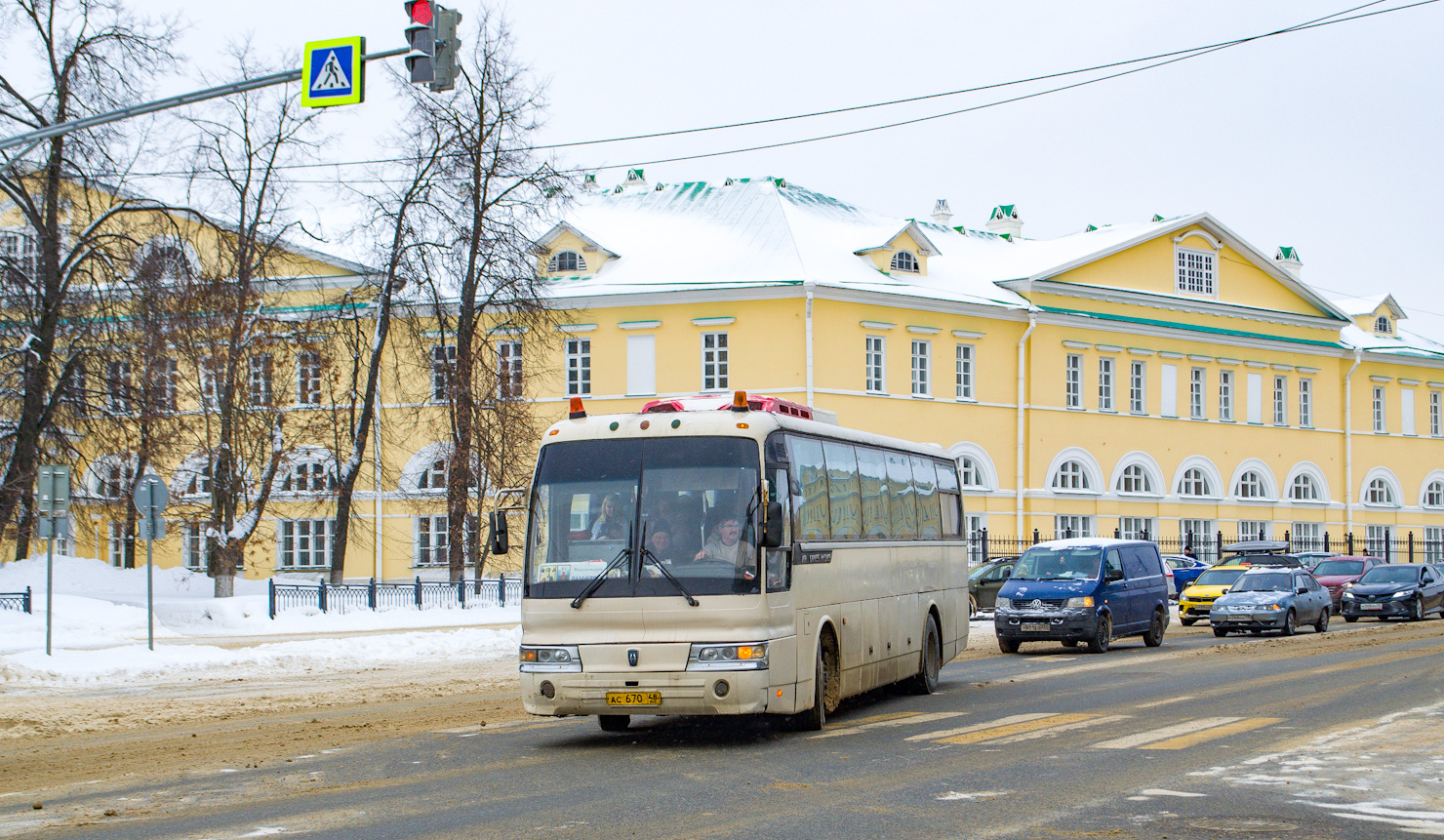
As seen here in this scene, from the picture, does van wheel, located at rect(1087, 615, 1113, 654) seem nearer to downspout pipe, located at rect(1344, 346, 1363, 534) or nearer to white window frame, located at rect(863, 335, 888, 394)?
white window frame, located at rect(863, 335, 888, 394)

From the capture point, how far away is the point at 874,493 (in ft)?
55.5

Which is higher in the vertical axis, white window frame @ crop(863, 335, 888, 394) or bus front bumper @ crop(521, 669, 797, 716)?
white window frame @ crop(863, 335, 888, 394)

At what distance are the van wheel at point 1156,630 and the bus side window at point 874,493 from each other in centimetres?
1170

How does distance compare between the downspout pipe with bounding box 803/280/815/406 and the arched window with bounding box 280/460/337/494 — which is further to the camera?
the downspout pipe with bounding box 803/280/815/406

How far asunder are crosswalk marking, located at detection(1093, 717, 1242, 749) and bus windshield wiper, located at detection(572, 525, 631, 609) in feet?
14.6

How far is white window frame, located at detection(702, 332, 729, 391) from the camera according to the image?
4856 centimetres

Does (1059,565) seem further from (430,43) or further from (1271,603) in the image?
(430,43)

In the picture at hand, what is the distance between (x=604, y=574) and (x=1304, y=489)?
53.1m

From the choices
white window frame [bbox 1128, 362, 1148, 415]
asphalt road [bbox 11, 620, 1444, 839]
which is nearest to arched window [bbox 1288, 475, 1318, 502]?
white window frame [bbox 1128, 362, 1148, 415]

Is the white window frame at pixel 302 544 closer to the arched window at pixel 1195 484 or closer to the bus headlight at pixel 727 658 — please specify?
the arched window at pixel 1195 484

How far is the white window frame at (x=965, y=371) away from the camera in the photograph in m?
51.4

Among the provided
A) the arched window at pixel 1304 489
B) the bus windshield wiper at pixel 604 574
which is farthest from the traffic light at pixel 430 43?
the arched window at pixel 1304 489

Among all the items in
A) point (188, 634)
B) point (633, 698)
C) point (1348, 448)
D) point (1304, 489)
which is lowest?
point (188, 634)

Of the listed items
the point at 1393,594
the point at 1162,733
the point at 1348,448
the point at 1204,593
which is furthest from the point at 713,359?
the point at 1162,733
